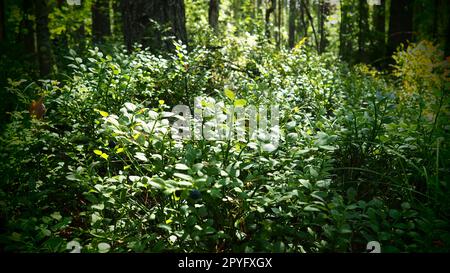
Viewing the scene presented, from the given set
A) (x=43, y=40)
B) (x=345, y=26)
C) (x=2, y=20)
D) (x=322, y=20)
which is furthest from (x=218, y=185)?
(x=345, y=26)

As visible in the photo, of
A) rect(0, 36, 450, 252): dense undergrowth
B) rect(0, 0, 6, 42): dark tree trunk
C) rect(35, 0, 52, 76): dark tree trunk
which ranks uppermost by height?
rect(0, 0, 6, 42): dark tree trunk

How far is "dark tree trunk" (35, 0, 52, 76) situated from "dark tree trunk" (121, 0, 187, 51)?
4.06 feet

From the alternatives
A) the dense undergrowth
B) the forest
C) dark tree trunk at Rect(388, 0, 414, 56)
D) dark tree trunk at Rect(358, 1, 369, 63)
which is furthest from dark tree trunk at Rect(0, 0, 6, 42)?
dark tree trunk at Rect(358, 1, 369, 63)

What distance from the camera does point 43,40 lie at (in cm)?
465

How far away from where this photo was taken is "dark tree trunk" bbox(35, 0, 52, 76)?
4.56 m

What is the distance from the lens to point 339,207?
1.52 m

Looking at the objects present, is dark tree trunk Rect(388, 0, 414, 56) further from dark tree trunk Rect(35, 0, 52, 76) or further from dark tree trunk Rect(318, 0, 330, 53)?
dark tree trunk Rect(35, 0, 52, 76)

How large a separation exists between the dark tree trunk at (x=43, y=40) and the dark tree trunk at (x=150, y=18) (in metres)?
1.24

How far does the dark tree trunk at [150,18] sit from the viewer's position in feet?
13.0

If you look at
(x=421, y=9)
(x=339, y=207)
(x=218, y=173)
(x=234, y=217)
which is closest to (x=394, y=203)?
(x=339, y=207)

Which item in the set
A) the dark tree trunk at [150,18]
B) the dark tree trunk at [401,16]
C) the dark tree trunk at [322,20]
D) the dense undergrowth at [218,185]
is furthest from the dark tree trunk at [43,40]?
the dark tree trunk at [401,16]

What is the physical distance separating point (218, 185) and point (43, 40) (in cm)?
420

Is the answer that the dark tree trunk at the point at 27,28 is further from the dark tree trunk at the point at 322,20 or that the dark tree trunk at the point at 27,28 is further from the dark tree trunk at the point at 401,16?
the dark tree trunk at the point at 401,16
